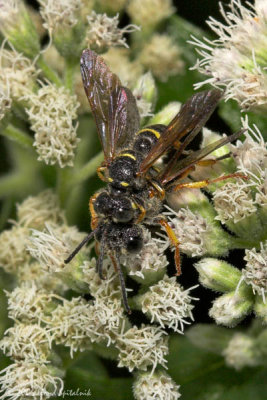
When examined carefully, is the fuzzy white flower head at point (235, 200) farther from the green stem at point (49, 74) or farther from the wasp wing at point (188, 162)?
the green stem at point (49, 74)

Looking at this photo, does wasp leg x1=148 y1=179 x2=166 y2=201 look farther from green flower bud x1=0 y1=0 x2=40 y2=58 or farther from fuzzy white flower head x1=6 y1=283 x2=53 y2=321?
green flower bud x1=0 y1=0 x2=40 y2=58

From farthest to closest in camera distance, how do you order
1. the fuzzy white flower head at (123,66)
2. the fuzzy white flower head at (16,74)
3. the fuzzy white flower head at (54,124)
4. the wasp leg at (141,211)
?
the fuzzy white flower head at (123,66) → the fuzzy white flower head at (16,74) → the fuzzy white flower head at (54,124) → the wasp leg at (141,211)

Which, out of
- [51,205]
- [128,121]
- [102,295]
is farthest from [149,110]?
[102,295]

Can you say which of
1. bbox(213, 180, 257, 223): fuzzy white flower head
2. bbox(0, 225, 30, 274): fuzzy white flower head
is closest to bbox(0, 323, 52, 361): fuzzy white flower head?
bbox(0, 225, 30, 274): fuzzy white flower head

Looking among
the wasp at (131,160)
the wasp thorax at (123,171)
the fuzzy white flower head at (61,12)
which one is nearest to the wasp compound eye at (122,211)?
the wasp at (131,160)

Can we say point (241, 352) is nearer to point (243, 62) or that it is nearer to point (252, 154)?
point (252, 154)

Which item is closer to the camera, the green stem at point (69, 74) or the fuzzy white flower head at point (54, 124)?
the fuzzy white flower head at point (54, 124)

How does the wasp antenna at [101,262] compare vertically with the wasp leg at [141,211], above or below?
below
